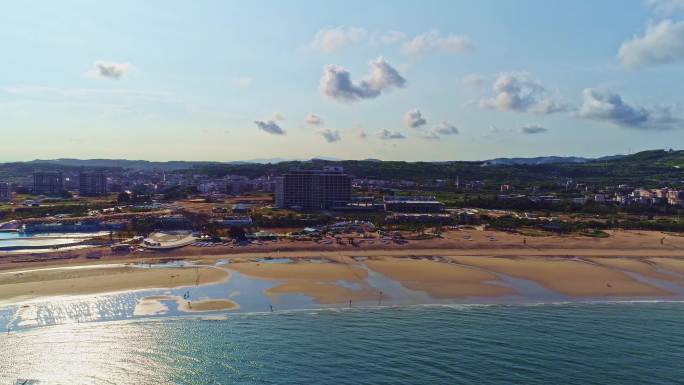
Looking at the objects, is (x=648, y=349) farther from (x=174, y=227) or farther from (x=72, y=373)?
(x=174, y=227)

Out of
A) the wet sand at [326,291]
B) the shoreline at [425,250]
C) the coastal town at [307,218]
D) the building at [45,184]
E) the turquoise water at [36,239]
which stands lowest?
the wet sand at [326,291]

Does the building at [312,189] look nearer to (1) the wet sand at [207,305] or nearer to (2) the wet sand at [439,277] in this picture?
(2) the wet sand at [439,277]

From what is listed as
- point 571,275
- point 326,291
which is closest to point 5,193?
point 326,291

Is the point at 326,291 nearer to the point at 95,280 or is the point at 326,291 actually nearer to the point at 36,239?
the point at 95,280

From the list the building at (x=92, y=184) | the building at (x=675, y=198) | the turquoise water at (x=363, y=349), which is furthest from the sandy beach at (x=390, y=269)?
the building at (x=92, y=184)

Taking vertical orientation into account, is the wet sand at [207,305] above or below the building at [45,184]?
below

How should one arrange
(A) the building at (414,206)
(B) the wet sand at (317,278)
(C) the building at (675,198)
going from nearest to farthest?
(B) the wet sand at (317,278)
(A) the building at (414,206)
(C) the building at (675,198)

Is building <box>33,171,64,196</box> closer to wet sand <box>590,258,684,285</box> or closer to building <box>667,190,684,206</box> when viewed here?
wet sand <box>590,258,684,285</box>

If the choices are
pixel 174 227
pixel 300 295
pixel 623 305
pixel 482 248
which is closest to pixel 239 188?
pixel 174 227
